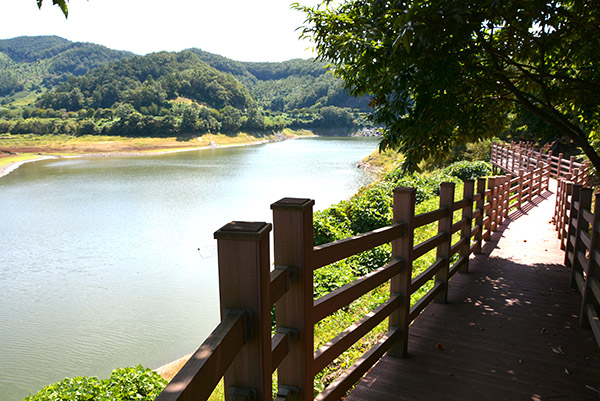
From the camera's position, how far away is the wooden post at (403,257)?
3193 mm

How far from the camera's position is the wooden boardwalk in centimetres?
304

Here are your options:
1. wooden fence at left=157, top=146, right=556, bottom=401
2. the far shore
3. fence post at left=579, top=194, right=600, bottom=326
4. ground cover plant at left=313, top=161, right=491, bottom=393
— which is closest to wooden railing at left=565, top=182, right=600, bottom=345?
fence post at left=579, top=194, right=600, bottom=326

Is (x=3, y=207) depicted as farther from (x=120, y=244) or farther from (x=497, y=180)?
(x=497, y=180)

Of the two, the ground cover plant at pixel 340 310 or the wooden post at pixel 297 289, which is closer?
the wooden post at pixel 297 289

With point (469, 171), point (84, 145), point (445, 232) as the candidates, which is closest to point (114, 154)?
point (84, 145)

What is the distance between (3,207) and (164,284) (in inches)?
770

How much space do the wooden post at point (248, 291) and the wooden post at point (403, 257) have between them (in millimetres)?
1906

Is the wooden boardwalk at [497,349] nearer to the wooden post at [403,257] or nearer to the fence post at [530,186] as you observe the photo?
the wooden post at [403,257]

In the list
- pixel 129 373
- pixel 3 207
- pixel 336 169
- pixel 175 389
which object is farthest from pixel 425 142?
pixel 336 169

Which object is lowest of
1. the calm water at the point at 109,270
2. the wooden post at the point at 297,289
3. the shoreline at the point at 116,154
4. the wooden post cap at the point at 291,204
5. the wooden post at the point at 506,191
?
the calm water at the point at 109,270

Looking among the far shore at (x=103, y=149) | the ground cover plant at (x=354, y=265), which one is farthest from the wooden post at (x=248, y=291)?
the far shore at (x=103, y=149)

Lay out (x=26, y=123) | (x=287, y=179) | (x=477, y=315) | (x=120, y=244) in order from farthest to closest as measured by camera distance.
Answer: (x=26, y=123), (x=287, y=179), (x=120, y=244), (x=477, y=315)

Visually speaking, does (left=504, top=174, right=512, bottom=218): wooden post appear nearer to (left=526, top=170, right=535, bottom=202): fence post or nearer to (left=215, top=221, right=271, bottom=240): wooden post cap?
(left=526, top=170, right=535, bottom=202): fence post

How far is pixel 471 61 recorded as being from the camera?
5.73m
